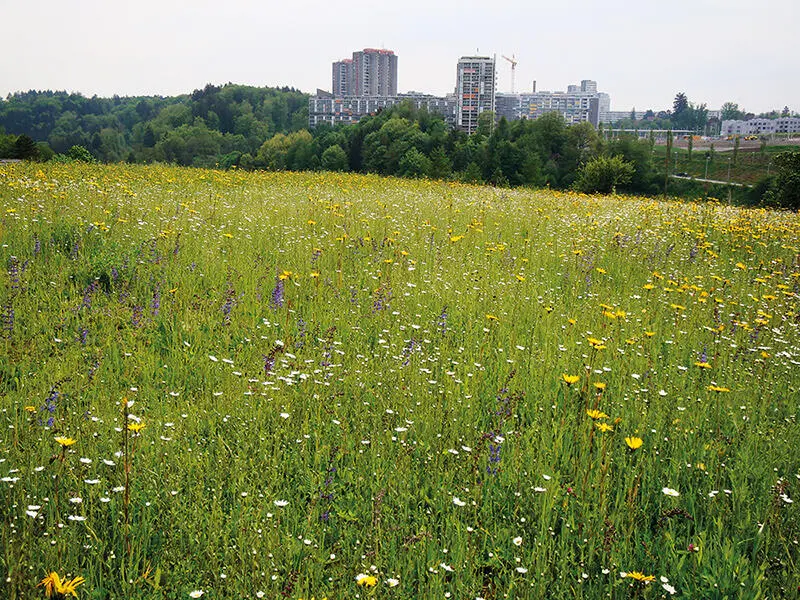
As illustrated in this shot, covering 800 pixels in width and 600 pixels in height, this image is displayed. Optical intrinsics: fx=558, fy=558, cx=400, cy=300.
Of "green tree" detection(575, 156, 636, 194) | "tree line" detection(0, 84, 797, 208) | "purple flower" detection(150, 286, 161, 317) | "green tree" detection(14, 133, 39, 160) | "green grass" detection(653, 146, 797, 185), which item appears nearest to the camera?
"purple flower" detection(150, 286, 161, 317)

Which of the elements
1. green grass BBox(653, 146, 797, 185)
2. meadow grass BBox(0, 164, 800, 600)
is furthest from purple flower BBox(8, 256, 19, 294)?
green grass BBox(653, 146, 797, 185)

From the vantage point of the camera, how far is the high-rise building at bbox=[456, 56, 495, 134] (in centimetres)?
17550

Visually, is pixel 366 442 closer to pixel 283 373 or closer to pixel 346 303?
pixel 283 373

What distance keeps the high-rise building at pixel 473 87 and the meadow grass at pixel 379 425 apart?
7032 inches

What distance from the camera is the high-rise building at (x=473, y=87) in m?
176

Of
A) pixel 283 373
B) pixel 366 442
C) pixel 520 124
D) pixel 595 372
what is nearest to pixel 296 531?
pixel 366 442

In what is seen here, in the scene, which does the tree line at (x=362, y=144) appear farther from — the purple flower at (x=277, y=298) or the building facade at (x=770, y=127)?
the building facade at (x=770, y=127)

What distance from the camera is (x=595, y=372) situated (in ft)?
13.5

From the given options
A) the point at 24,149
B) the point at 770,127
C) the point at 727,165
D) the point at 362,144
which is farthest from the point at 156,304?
the point at 770,127

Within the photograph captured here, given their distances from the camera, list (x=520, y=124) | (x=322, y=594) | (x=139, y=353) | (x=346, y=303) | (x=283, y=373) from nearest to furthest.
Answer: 1. (x=322, y=594)
2. (x=283, y=373)
3. (x=139, y=353)
4. (x=346, y=303)
5. (x=520, y=124)

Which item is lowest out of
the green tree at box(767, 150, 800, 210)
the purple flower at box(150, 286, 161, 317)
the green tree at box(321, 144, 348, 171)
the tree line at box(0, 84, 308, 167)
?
the purple flower at box(150, 286, 161, 317)

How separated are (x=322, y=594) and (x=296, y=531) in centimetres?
38

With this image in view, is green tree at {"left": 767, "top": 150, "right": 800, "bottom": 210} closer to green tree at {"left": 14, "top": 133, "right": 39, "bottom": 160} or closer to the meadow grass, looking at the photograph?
the meadow grass

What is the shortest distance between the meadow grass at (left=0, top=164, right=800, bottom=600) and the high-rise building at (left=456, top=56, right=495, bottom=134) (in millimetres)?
178612
